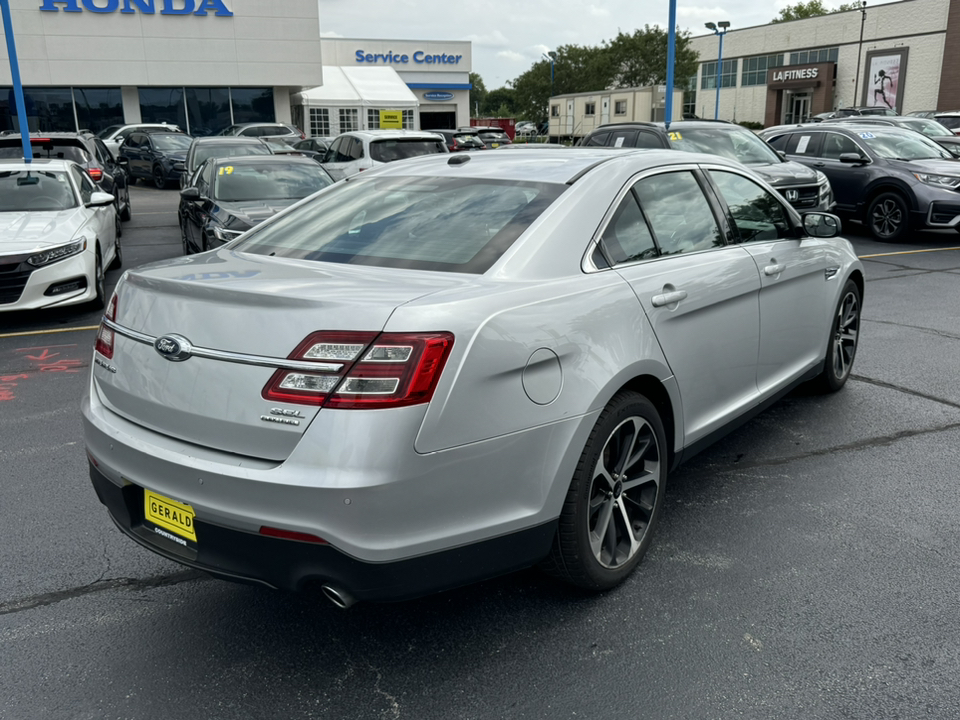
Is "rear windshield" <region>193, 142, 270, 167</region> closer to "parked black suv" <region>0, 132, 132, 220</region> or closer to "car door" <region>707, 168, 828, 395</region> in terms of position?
"parked black suv" <region>0, 132, 132, 220</region>

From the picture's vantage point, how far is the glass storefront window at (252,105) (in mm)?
37969

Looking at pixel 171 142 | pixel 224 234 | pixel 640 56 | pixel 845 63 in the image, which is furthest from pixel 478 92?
pixel 224 234

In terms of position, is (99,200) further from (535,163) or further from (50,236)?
(535,163)

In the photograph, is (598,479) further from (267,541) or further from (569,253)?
(267,541)

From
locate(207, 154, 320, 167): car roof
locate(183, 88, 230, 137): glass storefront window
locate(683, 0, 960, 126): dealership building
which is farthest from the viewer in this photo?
locate(683, 0, 960, 126): dealership building

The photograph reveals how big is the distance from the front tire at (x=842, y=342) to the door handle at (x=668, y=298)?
2.12 m

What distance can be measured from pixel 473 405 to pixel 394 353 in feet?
0.93

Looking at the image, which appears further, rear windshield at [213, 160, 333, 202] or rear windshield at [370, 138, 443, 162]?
rear windshield at [370, 138, 443, 162]

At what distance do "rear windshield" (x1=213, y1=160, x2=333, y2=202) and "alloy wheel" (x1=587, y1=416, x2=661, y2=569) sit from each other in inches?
298

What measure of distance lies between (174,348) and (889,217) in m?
12.8

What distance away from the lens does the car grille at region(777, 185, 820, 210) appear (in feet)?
40.0

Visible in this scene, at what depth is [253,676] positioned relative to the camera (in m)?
2.75

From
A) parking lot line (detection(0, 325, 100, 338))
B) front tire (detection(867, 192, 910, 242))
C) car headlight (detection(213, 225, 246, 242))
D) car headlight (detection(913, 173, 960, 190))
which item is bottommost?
parking lot line (detection(0, 325, 100, 338))

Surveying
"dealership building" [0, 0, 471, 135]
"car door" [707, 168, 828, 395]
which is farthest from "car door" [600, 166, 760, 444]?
Result: "dealership building" [0, 0, 471, 135]
